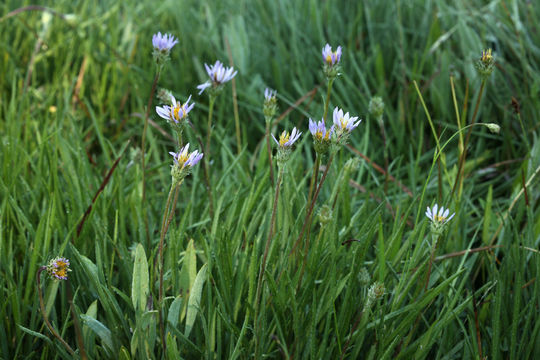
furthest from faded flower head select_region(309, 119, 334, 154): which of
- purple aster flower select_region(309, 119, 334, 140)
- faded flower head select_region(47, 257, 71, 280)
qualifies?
faded flower head select_region(47, 257, 71, 280)

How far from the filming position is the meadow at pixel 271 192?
1129 millimetres

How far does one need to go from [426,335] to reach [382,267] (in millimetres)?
148

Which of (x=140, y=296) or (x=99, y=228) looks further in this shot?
(x=99, y=228)

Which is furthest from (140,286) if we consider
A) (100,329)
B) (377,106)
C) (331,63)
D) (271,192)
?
(377,106)

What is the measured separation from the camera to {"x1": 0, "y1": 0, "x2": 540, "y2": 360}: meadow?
1129 millimetres

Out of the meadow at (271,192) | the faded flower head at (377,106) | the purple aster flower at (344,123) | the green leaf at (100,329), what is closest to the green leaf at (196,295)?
the meadow at (271,192)

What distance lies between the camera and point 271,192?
1.43 metres

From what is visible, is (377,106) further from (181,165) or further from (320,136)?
(181,165)

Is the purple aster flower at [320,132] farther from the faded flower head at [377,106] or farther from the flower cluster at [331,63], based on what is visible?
the faded flower head at [377,106]

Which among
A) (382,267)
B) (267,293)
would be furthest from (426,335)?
(267,293)

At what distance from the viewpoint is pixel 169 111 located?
1074mm

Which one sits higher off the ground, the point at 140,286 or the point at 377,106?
the point at 377,106

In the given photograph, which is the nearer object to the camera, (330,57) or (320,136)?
(320,136)

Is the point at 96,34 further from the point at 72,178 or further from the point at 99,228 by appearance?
the point at 99,228
